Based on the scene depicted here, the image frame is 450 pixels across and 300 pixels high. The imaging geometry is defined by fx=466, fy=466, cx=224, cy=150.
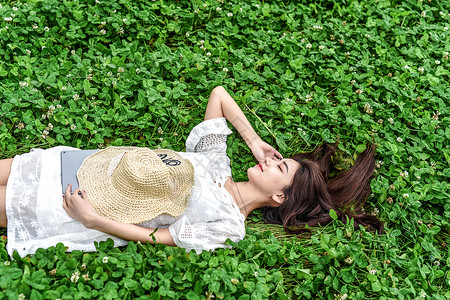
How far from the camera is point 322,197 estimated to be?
12.5ft

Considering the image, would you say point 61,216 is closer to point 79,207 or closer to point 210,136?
point 79,207

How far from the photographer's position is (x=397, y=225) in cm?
393

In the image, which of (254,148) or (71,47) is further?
(71,47)

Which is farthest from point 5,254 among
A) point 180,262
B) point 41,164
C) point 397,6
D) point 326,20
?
point 397,6

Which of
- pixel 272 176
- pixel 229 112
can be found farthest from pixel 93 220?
pixel 229 112

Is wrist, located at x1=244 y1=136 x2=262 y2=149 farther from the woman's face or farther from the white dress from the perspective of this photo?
the white dress

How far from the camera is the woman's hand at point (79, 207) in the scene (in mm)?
3168

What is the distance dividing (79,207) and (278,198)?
1.52 m

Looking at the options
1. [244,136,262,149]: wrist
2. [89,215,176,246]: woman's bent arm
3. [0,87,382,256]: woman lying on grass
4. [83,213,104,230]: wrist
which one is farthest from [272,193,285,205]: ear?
[83,213,104,230]: wrist

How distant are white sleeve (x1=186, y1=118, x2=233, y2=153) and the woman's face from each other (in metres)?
0.44

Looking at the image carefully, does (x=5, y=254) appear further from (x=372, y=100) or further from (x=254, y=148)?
(x=372, y=100)

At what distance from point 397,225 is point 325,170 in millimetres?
751

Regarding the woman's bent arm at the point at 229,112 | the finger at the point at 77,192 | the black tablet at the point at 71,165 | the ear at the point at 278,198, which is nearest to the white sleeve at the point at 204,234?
the ear at the point at 278,198

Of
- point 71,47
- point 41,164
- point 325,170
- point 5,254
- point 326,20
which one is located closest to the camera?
point 5,254
